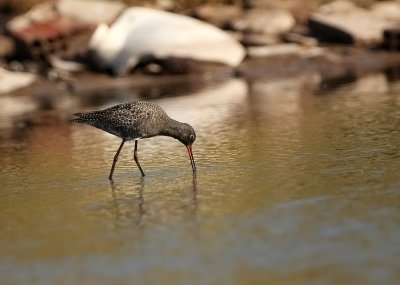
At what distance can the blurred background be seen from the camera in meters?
9.15

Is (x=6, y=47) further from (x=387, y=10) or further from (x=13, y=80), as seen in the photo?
(x=387, y=10)

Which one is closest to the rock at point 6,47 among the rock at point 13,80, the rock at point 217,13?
the rock at point 13,80

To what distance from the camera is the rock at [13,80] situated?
2761 cm

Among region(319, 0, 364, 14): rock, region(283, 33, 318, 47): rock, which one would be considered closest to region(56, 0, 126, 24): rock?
region(283, 33, 318, 47): rock

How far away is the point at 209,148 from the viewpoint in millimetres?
15250

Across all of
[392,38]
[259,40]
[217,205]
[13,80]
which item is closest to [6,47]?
[13,80]

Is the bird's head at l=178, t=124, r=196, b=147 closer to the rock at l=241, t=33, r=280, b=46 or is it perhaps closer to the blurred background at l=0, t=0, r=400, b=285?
the blurred background at l=0, t=0, r=400, b=285

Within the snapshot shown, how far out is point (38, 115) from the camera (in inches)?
893

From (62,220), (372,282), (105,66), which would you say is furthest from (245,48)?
(372,282)

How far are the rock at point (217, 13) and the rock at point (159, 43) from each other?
3.46m

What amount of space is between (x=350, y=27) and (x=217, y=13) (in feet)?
17.3

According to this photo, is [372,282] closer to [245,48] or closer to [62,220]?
[62,220]

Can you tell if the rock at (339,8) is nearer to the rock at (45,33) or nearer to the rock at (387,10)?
the rock at (387,10)

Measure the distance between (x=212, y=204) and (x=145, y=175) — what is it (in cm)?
235
